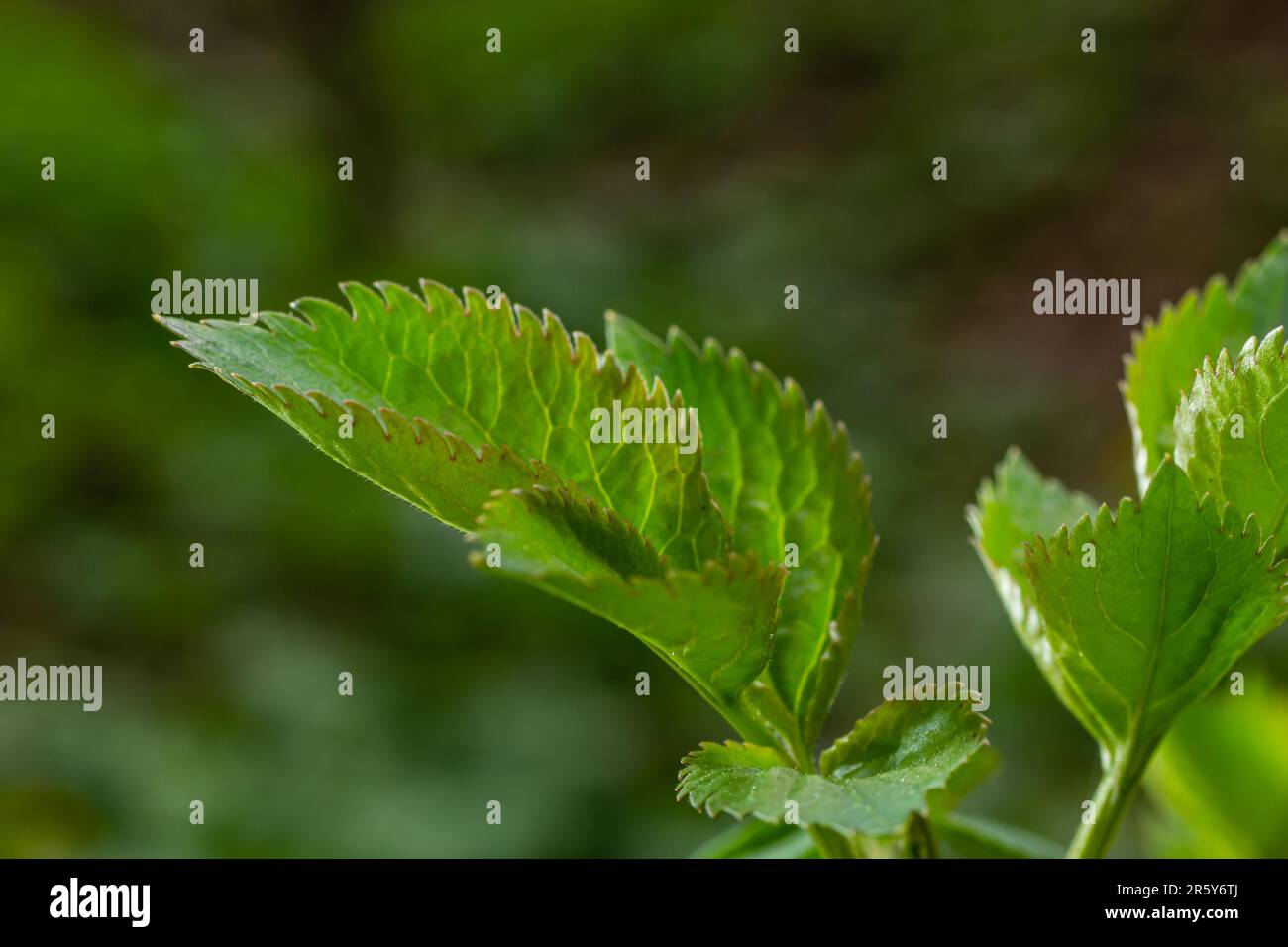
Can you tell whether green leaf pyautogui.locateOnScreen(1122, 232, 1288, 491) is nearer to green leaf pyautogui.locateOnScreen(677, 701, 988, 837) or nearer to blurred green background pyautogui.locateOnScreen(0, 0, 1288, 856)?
green leaf pyautogui.locateOnScreen(677, 701, 988, 837)

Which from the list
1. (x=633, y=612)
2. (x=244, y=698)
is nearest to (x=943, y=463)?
(x=244, y=698)

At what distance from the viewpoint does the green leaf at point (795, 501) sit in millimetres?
624

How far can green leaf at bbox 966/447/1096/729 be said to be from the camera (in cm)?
62

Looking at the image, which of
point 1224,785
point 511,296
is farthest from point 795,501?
point 511,296

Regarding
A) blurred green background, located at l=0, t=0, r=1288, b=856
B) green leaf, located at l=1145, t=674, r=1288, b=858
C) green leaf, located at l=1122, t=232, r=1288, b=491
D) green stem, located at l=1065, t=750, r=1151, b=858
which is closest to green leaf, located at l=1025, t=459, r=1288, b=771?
green stem, located at l=1065, t=750, r=1151, b=858

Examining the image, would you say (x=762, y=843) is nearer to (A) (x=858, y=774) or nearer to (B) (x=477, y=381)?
(A) (x=858, y=774)

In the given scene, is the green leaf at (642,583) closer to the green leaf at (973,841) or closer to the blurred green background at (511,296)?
the green leaf at (973,841)

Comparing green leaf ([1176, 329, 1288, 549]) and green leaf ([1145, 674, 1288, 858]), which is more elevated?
green leaf ([1176, 329, 1288, 549])

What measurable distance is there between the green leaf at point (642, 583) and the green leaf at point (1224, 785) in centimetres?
52

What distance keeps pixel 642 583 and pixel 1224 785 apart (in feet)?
2.23

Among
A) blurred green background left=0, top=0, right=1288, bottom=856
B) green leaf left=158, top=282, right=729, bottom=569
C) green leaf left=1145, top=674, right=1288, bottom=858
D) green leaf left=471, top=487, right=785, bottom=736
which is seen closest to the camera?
green leaf left=471, top=487, right=785, bottom=736

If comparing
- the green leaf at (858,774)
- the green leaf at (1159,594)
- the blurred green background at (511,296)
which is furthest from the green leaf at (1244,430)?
the blurred green background at (511,296)

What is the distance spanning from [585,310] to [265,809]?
66.7 inches

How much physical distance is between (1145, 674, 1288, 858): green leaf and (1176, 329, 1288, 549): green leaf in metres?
0.41
